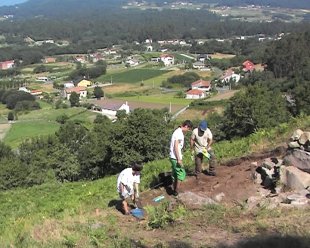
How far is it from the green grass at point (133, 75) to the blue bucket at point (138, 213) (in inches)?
3067

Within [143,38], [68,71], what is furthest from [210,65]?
[143,38]

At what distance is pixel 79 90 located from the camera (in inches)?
3113

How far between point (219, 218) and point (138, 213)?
4.77 ft

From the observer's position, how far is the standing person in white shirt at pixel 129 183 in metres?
8.45

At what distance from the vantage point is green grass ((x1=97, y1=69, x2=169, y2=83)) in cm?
8825

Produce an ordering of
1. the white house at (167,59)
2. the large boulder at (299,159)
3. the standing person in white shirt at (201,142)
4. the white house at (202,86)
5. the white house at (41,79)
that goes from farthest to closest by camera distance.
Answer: the white house at (167,59) < the white house at (41,79) < the white house at (202,86) < the standing person in white shirt at (201,142) < the large boulder at (299,159)

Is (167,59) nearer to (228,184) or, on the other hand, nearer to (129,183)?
(228,184)

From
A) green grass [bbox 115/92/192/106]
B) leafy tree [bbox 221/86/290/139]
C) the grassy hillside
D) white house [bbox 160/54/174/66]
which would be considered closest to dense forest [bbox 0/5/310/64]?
white house [bbox 160/54/174/66]

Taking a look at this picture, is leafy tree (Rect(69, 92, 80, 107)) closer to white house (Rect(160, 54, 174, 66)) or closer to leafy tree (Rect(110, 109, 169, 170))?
white house (Rect(160, 54, 174, 66))

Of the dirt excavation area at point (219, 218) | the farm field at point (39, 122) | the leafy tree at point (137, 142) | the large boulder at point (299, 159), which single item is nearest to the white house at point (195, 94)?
the farm field at point (39, 122)

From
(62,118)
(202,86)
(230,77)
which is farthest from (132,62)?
(62,118)

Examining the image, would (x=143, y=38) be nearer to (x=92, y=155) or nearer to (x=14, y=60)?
(x=14, y=60)

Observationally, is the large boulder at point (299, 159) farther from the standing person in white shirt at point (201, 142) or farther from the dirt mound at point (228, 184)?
the standing person in white shirt at point (201, 142)

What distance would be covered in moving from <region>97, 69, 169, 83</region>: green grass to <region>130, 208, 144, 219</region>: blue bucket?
77901 mm
